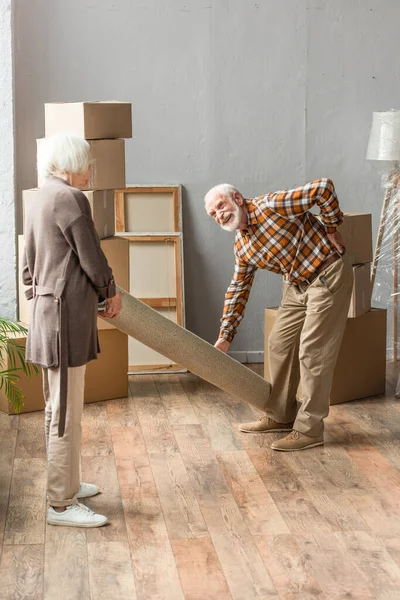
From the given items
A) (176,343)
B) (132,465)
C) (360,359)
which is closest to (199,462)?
(132,465)

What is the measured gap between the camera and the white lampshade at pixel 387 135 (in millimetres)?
5059

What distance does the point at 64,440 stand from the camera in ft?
10.3

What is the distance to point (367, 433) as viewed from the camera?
425 cm

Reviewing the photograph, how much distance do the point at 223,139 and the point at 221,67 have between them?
40 centimetres

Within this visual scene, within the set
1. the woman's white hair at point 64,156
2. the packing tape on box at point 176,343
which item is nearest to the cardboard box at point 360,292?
the packing tape on box at point 176,343

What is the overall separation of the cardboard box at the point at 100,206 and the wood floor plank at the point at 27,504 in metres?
1.25

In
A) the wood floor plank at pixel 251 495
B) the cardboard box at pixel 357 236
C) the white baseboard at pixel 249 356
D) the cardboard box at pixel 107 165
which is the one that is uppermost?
the cardboard box at pixel 107 165

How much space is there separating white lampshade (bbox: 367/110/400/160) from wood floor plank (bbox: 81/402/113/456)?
6.65ft

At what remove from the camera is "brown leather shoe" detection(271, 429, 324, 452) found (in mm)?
3994

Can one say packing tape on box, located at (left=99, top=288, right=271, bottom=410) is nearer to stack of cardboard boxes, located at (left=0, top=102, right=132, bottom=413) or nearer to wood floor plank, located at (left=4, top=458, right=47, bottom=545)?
stack of cardboard boxes, located at (left=0, top=102, right=132, bottom=413)

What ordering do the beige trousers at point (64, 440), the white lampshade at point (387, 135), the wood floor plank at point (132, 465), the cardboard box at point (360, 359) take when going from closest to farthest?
1. the beige trousers at point (64, 440)
2. the wood floor plank at point (132, 465)
3. the cardboard box at point (360, 359)
4. the white lampshade at point (387, 135)

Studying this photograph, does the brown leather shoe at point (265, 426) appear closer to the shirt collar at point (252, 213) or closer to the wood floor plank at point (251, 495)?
the wood floor plank at point (251, 495)

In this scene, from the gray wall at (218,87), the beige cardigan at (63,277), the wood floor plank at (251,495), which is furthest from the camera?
the gray wall at (218,87)

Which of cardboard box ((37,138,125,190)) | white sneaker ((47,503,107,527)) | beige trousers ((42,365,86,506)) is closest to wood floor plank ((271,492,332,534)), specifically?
white sneaker ((47,503,107,527))
